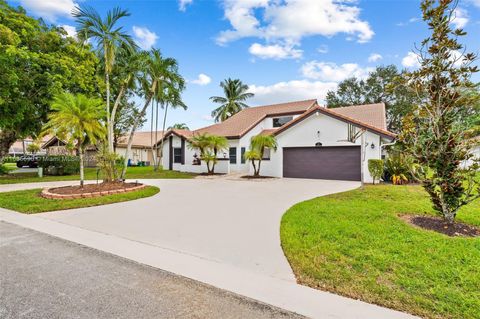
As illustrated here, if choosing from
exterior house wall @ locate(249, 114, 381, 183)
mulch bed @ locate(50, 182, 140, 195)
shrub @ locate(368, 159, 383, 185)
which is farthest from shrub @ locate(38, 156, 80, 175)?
shrub @ locate(368, 159, 383, 185)

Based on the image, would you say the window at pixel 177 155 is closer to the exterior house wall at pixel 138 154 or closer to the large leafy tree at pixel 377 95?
the exterior house wall at pixel 138 154

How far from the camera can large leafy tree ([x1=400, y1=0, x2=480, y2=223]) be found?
223 inches

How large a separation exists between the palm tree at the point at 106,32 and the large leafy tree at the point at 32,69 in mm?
3646

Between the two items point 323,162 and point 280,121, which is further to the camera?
point 280,121

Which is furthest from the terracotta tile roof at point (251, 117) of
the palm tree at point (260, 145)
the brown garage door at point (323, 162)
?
the brown garage door at point (323, 162)

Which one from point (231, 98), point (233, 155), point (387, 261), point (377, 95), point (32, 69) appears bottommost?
point (387, 261)

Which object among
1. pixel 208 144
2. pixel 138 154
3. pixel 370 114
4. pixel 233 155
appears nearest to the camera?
pixel 370 114

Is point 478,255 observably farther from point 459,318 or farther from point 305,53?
point 305,53

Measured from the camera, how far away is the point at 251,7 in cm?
1369

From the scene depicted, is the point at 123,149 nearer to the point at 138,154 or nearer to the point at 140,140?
the point at 138,154

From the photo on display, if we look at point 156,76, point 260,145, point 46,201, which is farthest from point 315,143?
point 46,201

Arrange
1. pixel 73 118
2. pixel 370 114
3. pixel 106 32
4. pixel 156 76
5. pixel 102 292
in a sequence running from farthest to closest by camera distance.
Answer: pixel 370 114 < pixel 156 76 < pixel 106 32 < pixel 73 118 < pixel 102 292

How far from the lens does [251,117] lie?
80.8 ft

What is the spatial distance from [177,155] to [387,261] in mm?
22581
